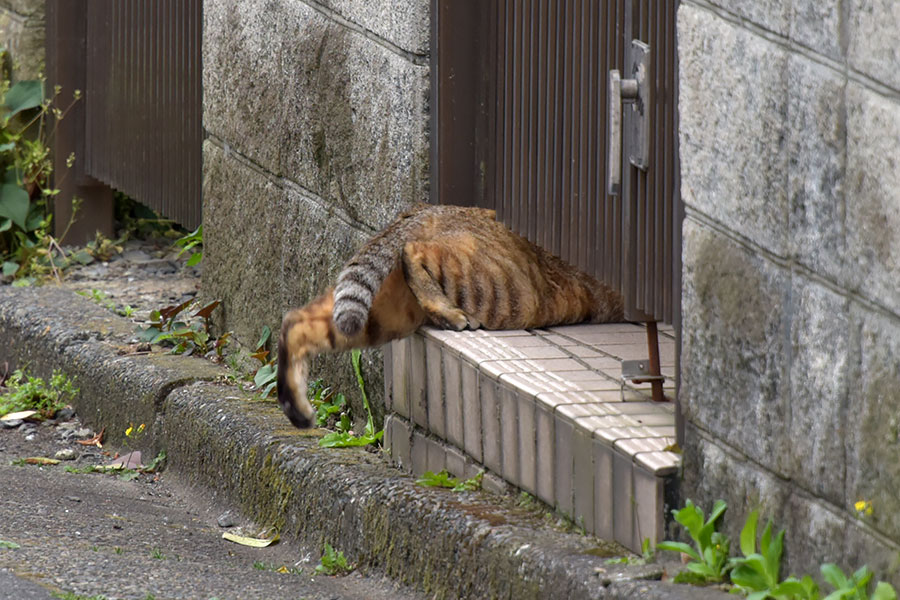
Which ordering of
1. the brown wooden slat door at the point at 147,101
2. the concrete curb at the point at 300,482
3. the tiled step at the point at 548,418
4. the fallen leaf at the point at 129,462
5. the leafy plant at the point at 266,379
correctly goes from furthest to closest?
the brown wooden slat door at the point at 147,101 < the fallen leaf at the point at 129,462 < the leafy plant at the point at 266,379 < the concrete curb at the point at 300,482 < the tiled step at the point at 548,418

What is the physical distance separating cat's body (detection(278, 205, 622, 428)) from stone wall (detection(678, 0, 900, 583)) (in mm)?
1194

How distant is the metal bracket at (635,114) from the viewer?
12.8ft

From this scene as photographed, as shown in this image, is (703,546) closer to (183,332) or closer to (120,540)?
(120,540)

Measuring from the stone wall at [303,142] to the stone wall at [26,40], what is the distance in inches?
76.1

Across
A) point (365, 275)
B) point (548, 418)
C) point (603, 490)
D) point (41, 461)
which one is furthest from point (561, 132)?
point (41, 461)

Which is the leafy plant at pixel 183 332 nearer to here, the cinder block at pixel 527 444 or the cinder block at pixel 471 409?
the cinder block at pixel 471 409

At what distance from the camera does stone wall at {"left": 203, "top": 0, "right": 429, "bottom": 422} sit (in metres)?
4.95

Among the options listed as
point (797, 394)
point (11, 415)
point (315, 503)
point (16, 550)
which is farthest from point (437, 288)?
point (11, 415)

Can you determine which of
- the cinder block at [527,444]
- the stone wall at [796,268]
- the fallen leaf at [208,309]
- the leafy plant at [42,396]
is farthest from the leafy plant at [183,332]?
the stone wall at [796,268]

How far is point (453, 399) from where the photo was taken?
14.7 feet

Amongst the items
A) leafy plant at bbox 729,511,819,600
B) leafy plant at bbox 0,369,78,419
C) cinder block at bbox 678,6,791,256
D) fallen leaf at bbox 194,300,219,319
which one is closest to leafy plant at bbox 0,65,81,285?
leafy plant at bbox 0,369,78,419

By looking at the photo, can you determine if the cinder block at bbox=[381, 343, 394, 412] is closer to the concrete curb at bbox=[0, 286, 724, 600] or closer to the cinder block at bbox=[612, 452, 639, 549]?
the concrete curb at bbox=[0, 286, 724, 600]

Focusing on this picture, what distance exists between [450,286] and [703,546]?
1.52 m

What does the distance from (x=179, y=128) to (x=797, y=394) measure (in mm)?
4523
